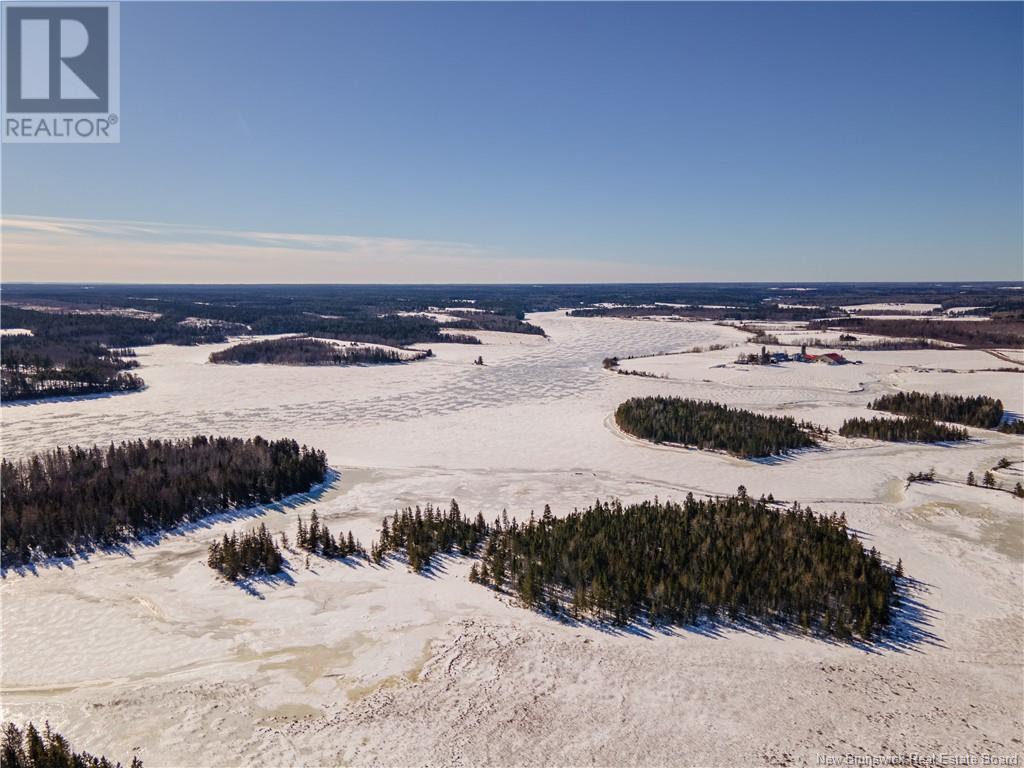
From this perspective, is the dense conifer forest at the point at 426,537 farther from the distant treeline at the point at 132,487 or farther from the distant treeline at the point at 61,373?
the distant treeline at the point at 61,373

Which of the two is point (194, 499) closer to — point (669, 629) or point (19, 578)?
point (19, 578)

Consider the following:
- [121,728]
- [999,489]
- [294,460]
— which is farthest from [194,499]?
[999,489]

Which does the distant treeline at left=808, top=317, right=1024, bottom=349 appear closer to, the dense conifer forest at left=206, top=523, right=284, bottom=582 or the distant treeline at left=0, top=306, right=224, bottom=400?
the dense conifer forest at left=206, top=523, right=284, bottom=582

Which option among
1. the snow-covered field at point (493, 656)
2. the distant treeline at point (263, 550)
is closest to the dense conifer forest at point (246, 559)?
the distant treeline at point (263, 550)

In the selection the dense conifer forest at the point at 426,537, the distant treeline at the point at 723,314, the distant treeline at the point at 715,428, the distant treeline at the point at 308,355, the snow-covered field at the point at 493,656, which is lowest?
the snow-covered field at the point at 493,656

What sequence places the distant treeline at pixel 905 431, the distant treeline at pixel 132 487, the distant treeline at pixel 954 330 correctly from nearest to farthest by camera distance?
the distant treeline at pixel 132 487, the distant treeline at pixel 905 431, the distant treeline at pixel 954 330

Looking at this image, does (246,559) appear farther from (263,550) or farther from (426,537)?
(426,537)
